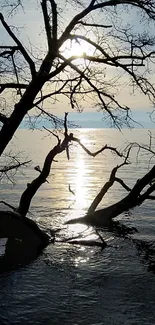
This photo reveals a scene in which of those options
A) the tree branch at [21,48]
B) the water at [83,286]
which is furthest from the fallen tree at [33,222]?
the tree branch at [21,48]

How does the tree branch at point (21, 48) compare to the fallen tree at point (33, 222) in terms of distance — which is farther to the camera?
the fallen tree at point (33, 222)

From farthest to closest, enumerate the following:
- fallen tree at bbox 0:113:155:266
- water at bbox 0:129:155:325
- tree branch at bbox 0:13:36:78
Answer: fallen tree at bbox 0:113:155:266 → tree branch at bbox 0:13:36:78 → water at bbox 0:129:155:325

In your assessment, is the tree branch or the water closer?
the water

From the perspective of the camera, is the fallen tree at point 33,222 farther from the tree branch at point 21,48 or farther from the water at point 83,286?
the tree branch at point 21,48

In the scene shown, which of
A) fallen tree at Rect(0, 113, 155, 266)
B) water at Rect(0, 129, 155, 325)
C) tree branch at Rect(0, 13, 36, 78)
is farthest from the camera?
fallen tree at Rect(0, 113, 155, 266)

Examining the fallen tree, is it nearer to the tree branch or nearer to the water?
the water

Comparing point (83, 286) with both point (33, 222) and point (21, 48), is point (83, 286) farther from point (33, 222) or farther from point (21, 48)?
point (21, 48)

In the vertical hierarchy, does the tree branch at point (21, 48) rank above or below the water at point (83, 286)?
above

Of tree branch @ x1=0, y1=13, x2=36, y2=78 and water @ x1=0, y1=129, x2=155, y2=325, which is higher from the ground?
tree branch @ x1=0, y1=13, x2=36, y2=78

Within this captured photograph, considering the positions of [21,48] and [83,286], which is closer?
[83,286]

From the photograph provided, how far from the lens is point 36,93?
1305 centimetres

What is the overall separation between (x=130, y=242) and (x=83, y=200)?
51.6 ft

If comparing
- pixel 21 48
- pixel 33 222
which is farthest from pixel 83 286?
pixel 21 48

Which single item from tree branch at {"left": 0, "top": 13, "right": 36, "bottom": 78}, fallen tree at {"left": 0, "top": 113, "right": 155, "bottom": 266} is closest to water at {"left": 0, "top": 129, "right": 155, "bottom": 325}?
fallen tree at {"left": 0, "top": 113, "right": 155, "bottom": 266}
